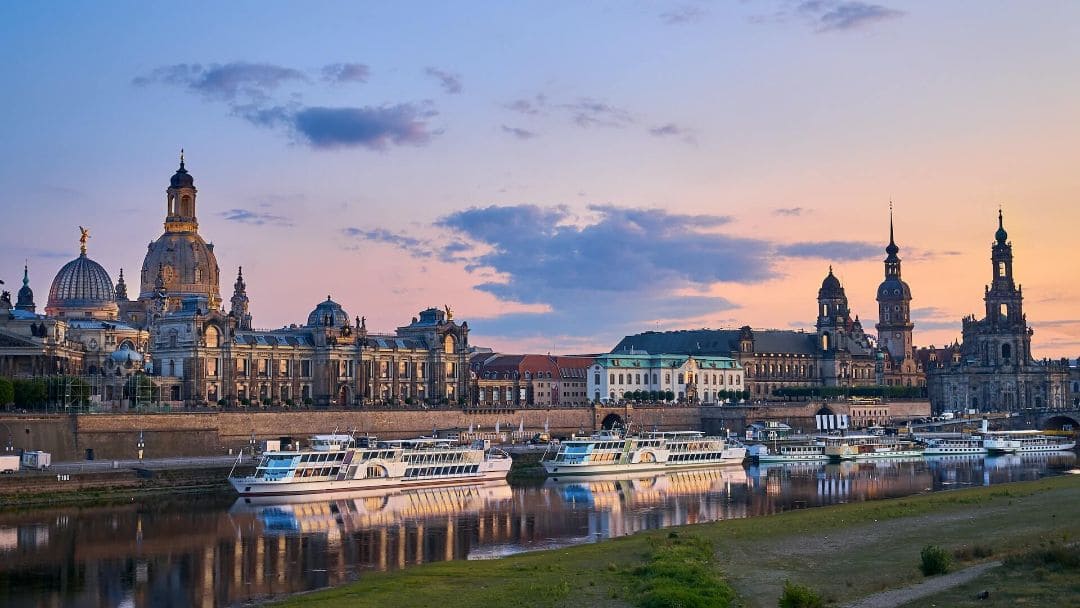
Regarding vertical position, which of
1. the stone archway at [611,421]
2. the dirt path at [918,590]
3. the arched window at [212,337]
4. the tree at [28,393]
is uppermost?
the arched window at [212,337]

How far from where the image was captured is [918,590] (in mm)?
33969

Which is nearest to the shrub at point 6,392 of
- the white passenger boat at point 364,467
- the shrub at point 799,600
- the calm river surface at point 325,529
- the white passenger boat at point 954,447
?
the white passenger boat at point 364,467

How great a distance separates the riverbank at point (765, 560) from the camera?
123 feet

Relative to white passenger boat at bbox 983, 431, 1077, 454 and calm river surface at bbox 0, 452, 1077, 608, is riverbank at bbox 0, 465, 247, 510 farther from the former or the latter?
white passenger boat at bbox 983, 431, 1077, 454

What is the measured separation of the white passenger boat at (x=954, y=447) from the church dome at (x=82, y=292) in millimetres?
88034

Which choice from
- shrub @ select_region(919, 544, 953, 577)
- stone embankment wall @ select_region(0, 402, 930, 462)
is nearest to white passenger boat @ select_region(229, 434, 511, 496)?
stone embankment wall @ select_region(0, 402, 930, 462)

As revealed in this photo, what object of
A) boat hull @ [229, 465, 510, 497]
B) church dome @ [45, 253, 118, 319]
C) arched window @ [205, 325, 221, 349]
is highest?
church dome @ [45, 253, 118, 319]

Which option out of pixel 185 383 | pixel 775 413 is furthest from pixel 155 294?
pixel 775 413

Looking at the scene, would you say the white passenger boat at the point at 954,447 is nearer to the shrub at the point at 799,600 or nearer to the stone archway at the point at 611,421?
the stone archway at the point at 611,421

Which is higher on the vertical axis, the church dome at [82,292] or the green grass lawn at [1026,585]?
the church dome at [82,292]

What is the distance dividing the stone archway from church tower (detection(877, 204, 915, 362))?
7799 centimetres

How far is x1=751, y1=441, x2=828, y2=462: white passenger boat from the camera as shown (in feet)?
360

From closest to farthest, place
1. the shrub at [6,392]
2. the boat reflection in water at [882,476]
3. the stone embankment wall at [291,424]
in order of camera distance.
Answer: the boat reflection in water at [882,476]
the stone embankment wall at [291,424]
the shrub at [6,392]

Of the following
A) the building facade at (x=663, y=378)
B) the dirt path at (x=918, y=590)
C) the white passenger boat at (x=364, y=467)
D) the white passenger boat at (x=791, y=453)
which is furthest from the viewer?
the building facade at (x=663, y=378)
